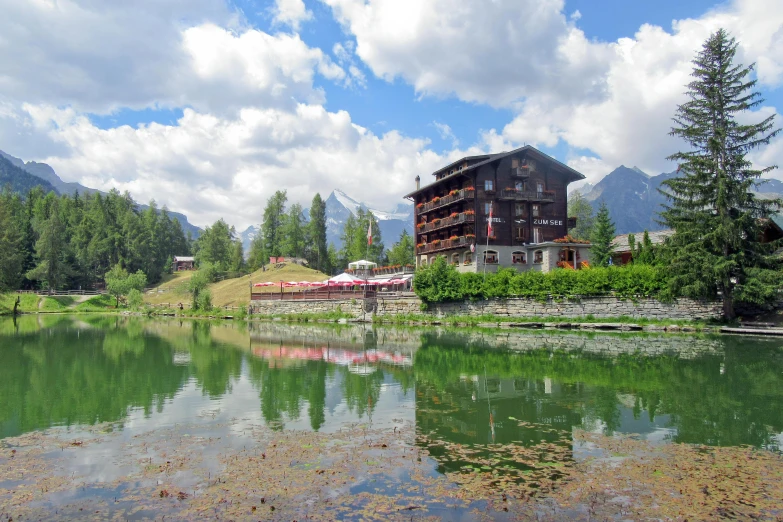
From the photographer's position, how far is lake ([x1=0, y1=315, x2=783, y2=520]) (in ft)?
28.5

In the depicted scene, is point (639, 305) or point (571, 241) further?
point (571, 241)

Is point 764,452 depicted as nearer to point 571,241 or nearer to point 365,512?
point 365,512

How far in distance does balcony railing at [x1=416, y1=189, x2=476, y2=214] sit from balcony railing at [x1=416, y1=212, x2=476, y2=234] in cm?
174

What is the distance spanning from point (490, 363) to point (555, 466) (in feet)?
50.1

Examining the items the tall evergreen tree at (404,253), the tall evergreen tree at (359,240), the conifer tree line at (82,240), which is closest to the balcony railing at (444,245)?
the tall evergreen tree at (404,253)

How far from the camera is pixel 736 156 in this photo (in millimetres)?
38062

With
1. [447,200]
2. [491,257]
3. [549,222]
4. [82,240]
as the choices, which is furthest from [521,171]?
[82,240]

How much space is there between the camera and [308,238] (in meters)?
115

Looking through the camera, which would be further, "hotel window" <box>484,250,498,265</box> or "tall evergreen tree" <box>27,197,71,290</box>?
"tall evergreen tree" <box>27,197,71,290</box>

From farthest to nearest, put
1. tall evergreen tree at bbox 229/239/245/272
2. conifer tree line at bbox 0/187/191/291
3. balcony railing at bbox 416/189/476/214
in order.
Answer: tall evergreen tree at bbox 229/239/245/272, conifer tree line at bbox 0/187/191/291, balcony railing at bbox 416/189/476/214

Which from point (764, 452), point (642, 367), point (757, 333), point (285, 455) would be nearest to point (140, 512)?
point (285, 455)

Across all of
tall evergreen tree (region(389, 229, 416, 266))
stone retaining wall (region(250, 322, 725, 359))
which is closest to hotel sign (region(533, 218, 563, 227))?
stone retaining wall (region(250, 322, 725, 359))

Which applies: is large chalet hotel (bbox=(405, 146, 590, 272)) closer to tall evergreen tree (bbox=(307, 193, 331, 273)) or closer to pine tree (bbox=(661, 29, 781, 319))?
pine tree (bbox=(661, 29, 781, 319))

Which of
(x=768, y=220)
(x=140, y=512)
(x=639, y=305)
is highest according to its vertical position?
(x=768, y=220)
